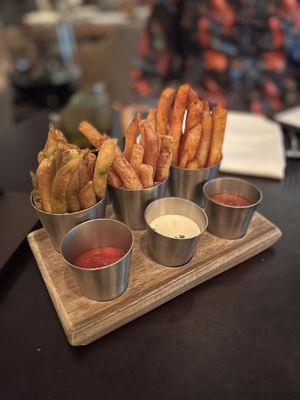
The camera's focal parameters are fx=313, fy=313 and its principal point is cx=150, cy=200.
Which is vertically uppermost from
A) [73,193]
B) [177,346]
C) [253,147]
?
[73,193]

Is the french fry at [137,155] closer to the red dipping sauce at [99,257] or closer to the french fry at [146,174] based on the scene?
the french fry at [146,174]

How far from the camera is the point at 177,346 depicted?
1.92 ft

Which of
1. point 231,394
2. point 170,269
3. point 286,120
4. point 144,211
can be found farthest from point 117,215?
point 286,120

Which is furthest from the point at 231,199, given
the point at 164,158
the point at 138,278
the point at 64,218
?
the point at 64,218

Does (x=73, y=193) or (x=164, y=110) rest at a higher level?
(x=164, y=110)

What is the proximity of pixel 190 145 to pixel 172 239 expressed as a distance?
0.26 meters

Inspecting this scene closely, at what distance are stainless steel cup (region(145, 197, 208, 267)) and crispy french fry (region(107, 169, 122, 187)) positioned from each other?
95 millimetres

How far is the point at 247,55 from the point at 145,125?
1.62 m

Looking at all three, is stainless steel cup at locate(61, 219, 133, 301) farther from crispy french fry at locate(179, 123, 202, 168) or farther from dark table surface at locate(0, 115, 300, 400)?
crispy french fry at locate(179, 123, 202, 168)

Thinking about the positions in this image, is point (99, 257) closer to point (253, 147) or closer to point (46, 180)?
point (46, 180)

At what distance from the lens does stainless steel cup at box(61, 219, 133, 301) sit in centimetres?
58

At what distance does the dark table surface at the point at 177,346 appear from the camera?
0.53 meters

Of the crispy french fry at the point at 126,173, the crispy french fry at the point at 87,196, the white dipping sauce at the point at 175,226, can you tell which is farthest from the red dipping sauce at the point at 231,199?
the crispy french fry at the point at 87,196

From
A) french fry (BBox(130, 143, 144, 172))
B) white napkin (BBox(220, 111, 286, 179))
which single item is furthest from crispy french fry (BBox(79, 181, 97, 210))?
white napkin (BBox(220, 111, 286, 179))
